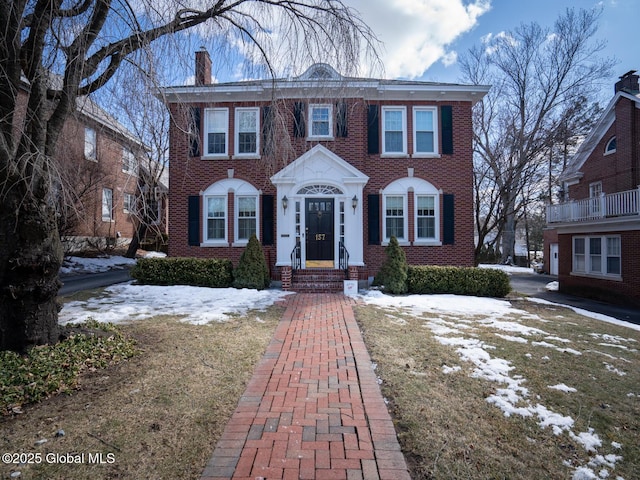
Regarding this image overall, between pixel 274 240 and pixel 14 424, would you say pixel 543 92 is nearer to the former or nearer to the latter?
pixel 274 240

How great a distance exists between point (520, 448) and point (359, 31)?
548cm

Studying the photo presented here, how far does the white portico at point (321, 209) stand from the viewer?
11031 mm

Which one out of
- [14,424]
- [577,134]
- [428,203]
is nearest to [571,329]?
[428,203]

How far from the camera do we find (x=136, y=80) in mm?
4121

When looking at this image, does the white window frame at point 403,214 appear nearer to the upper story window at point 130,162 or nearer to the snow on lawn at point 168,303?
the snow on lawn at point 168,303

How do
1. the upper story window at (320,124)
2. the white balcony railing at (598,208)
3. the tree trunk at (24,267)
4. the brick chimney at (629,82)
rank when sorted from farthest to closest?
the brick chimney at (629,82), the white balcony railing at (598,208), the upper story window at (320,124), the tree trunk at (24,267)

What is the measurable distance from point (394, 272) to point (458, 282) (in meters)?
1.95

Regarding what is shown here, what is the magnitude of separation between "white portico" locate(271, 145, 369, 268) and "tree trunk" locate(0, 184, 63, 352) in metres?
7.20

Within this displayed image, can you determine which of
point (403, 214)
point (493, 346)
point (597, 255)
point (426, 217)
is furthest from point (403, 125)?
point (597, 255)

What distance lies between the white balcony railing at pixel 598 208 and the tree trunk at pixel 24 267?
16.7m

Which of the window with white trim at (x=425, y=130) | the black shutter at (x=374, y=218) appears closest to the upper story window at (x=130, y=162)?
the black shutter at (x=374, y=218)

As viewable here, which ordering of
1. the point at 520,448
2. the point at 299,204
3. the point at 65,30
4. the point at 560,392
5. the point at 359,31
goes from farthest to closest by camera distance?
the point at 299,204 → the point at 359,31 → the point at 65,30 → the point at 560,392 → the point at 520,448

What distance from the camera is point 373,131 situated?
11.7m

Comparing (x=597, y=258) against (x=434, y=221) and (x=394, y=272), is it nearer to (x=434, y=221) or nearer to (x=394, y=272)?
(x=434, y=221)
